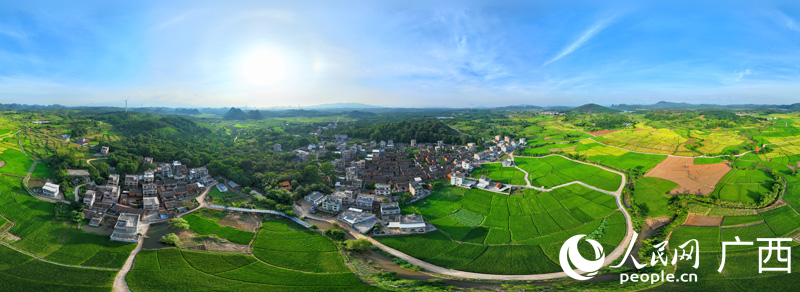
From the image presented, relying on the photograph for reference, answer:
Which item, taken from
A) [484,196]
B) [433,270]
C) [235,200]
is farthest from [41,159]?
[484,196]

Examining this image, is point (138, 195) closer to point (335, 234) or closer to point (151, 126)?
point (335, 234)

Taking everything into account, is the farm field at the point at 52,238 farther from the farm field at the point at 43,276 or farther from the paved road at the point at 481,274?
the paved road at the point at 481,274

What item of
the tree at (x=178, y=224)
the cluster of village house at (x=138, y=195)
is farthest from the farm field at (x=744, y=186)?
the cluster of village house at (x=138, y=195)

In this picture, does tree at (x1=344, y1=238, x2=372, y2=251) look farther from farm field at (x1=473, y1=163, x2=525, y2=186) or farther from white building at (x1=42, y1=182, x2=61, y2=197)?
white building at (x1=42, y1=182, x2=61, y2=197)

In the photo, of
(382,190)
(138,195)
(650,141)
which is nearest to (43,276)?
(138,195)

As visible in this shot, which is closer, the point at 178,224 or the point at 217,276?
the point at 217,276

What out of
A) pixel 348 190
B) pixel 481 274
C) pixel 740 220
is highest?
pixel 348 190

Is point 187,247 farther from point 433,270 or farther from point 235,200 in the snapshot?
point 433,270
